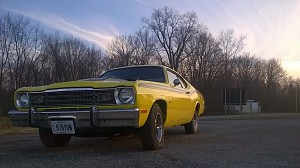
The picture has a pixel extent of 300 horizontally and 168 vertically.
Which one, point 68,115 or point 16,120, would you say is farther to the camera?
point 16,120

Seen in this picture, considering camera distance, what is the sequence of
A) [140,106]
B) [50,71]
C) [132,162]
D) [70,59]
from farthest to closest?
[70,59]
[50,71]
[140,106]
[132,162]

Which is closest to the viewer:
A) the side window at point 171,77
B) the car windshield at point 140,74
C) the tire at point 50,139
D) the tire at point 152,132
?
the tire at point 152,132

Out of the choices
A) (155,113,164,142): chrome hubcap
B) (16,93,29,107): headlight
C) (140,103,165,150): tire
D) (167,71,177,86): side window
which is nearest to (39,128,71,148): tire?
(16,93,29,107): headlight

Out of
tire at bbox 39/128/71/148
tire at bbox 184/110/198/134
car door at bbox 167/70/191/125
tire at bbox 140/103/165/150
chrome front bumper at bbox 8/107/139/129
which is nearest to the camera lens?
chrome front bumper at bbox 8/107/139/129

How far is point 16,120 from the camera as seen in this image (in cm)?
699

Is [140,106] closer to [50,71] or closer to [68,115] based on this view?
[68,115]

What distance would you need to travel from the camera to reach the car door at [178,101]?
825 cm

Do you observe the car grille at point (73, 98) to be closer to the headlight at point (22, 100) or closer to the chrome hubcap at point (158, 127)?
the headlight at point (22, 100)

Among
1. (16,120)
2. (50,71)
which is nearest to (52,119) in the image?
(16,120)

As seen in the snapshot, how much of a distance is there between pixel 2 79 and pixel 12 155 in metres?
52.3

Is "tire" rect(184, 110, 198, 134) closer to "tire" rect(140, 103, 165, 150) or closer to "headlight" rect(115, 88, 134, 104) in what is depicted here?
"tire" rect(140, 103, 165, 150)

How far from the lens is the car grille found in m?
6.42

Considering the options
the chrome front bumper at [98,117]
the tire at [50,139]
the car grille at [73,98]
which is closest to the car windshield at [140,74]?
the tire at [50,139]

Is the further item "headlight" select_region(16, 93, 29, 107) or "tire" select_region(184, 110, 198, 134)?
"tire" select_region(184, 110, 198, 134)
